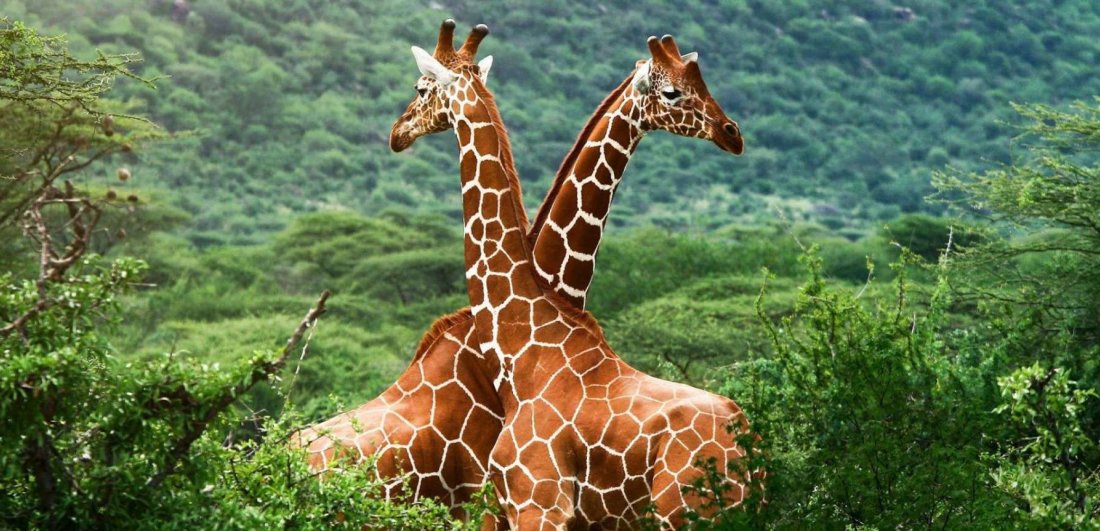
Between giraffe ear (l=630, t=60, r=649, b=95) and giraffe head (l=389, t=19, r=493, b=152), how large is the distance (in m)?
0.77

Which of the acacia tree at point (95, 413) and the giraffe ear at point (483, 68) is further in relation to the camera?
the giraffe ear at point (483, 68)

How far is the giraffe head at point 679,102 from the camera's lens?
8461 millimetres

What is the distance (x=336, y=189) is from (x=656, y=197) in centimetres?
1170

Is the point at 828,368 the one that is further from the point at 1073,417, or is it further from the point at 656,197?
the point at 656,197

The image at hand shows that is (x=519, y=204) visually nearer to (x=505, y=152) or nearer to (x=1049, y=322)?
(x=505, y=152)

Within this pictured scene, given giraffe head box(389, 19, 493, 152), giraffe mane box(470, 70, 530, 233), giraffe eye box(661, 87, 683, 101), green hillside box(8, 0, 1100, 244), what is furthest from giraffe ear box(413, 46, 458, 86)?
green hillside box(8, 0, 1100, 244)

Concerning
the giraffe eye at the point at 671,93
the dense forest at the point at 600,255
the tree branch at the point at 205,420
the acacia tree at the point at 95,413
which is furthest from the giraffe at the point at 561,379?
the tree branch at the point at 205,420

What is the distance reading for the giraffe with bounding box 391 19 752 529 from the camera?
7664mm

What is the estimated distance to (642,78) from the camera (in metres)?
8.52

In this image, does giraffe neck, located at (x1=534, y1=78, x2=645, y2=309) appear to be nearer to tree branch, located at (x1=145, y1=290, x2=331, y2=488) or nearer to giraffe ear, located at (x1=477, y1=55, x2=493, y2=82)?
giraffe ear, located at (x1=477, y1=55, x2=493, y2=82)

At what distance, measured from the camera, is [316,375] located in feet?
101

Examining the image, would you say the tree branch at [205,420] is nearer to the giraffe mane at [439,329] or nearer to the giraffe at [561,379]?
the giraffe at [561,379]

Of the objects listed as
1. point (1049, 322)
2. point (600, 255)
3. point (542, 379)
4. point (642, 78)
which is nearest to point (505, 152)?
point (642, 78)

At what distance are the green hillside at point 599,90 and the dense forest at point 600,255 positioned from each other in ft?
0.51
